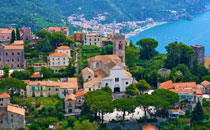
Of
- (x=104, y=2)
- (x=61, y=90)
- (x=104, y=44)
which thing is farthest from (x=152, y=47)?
(x=104, y=2)

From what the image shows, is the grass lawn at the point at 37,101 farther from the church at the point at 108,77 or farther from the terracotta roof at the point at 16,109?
the church at the point at 108,77

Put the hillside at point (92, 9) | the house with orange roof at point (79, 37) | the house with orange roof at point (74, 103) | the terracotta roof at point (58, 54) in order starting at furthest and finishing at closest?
the hillside at point (92, 9) → the house with orange roof at point (79, 37) → the terracotta roof at point (58, 54) → the house with orange roof at point (74, 103)

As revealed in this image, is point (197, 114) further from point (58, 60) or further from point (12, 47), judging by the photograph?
point (12, 47)

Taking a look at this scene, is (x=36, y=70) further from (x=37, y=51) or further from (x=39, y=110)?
(x=39, y=110)

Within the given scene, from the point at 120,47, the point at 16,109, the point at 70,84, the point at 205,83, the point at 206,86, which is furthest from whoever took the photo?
the point at 120,47

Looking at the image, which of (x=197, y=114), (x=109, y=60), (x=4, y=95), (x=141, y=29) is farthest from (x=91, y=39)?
(x=141, y=29)

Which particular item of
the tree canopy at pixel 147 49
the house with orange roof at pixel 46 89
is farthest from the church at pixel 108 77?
the tree canopy at pixel 147 49
